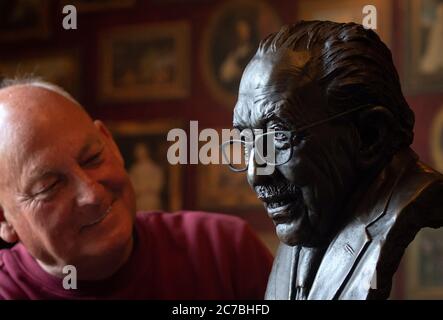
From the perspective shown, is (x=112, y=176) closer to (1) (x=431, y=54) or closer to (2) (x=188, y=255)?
(2) (x=188, y=255)

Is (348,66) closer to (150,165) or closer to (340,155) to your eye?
(340,155)

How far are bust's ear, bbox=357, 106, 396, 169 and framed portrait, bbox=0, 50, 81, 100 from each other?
387 centimetres

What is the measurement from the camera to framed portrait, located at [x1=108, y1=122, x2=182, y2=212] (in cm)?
523

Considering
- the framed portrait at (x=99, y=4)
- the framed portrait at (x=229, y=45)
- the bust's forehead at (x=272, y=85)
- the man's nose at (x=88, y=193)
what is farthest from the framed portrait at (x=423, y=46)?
A: the bust's forehead at (x=272, y=85)

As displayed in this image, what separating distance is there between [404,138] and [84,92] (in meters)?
3.87

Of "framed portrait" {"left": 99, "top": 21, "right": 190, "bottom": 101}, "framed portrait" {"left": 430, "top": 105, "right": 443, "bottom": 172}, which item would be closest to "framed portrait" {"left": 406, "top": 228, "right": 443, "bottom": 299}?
"framed portrait" {"left": 430, "top": 105, "right": 443, "bottom": 172}

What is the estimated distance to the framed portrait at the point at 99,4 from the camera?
5309mm

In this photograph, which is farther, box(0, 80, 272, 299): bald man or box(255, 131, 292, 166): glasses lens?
box(0, 80, 272, 299): bald man

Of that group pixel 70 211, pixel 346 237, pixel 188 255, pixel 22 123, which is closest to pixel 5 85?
pixel 22 123

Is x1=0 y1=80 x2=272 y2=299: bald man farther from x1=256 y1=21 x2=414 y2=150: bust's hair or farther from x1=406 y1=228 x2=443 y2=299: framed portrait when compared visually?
x1=406 y1=228 x2=443 y2=299: framed portrait

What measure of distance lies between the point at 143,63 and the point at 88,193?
3.17 meters

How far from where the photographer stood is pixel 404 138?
1.82m

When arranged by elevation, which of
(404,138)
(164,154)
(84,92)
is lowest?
(164,154)
